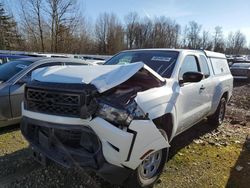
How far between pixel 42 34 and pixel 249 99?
3083 centimetres

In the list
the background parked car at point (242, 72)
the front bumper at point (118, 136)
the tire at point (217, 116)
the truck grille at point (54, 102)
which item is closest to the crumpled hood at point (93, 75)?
the truck grille at point (54, 102)

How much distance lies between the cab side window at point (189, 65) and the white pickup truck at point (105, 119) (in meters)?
0.53

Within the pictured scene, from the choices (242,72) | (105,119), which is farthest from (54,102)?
(242,72)

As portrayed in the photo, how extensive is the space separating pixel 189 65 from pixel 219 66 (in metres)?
1.97

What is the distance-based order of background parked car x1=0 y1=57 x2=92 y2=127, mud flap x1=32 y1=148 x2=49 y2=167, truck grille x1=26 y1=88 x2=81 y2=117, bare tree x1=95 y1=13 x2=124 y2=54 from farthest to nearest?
bare tree x1=95 y1=13 x2=124 y2=54 < background parked car x1=0 y1=57 x2=92 y2=127 < mud flap x1=32 y1=148 x2=49 y2=167 < truck grille x1=26 y1=88 x2=81 y2=117

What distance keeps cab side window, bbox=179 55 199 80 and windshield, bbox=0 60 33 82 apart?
3493mm

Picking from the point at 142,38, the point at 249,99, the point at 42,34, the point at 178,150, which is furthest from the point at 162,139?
the point at 142,38

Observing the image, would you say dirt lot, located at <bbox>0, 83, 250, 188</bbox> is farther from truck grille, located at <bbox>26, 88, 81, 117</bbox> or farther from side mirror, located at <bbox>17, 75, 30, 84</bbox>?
side mirror, located at <bbox>17, 75, 30, 84</bbox>

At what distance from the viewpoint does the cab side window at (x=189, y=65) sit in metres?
4.64

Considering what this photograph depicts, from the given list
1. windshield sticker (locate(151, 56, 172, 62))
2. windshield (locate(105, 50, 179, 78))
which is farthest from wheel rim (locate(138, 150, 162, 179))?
windshield sticker (locate(151, 56, 172, 62))

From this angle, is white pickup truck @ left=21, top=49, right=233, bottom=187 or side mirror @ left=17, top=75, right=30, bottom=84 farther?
side mirror @ left=17, top=75, right=30, bottom=84


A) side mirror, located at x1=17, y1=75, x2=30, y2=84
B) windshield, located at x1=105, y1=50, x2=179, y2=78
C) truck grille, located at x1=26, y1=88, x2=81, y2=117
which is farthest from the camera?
side mirror, located at x1=17, y1=75, x2=30, y2=84

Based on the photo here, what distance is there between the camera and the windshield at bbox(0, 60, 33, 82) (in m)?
5.96

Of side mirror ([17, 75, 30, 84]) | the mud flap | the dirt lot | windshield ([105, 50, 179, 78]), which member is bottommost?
the dirt lot
